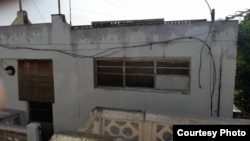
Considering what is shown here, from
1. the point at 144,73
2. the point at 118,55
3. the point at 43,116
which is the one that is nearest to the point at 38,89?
the point at 43,116

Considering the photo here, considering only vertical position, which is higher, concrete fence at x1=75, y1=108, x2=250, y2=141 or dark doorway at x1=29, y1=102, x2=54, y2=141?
concrete fence at x1=75, y1=108, x2=250, y2=141

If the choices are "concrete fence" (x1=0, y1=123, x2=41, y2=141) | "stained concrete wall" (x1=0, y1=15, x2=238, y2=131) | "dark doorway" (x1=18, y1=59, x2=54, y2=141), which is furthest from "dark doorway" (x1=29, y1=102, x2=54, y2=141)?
"concrete fence" (x1=0, y1=123, x2=41, y2=141)

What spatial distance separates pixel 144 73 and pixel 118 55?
1045 millimetres

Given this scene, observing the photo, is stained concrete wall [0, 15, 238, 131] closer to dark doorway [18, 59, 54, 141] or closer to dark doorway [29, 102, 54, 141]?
dark doorway [18, 59, 54, 141]

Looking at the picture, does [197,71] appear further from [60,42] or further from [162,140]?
[60,42]

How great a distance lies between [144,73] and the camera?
7336mm

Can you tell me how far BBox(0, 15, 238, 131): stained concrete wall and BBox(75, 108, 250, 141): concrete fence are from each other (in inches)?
29.6

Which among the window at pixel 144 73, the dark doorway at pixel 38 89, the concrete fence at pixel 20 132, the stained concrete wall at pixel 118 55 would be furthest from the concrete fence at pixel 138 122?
the dark doorway at pixel 38 89

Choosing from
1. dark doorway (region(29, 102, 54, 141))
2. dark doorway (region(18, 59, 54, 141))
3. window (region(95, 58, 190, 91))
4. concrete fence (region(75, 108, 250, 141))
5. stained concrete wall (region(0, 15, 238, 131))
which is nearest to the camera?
concrete fence (region(75, 108, 250, 141))

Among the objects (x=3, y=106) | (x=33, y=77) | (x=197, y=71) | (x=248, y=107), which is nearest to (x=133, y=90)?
(x=197, y=71)

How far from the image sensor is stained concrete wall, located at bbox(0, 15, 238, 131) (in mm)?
6367

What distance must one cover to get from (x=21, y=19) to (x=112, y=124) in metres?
7.48

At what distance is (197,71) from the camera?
21.6ft

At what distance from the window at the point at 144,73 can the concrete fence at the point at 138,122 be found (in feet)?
8.25
